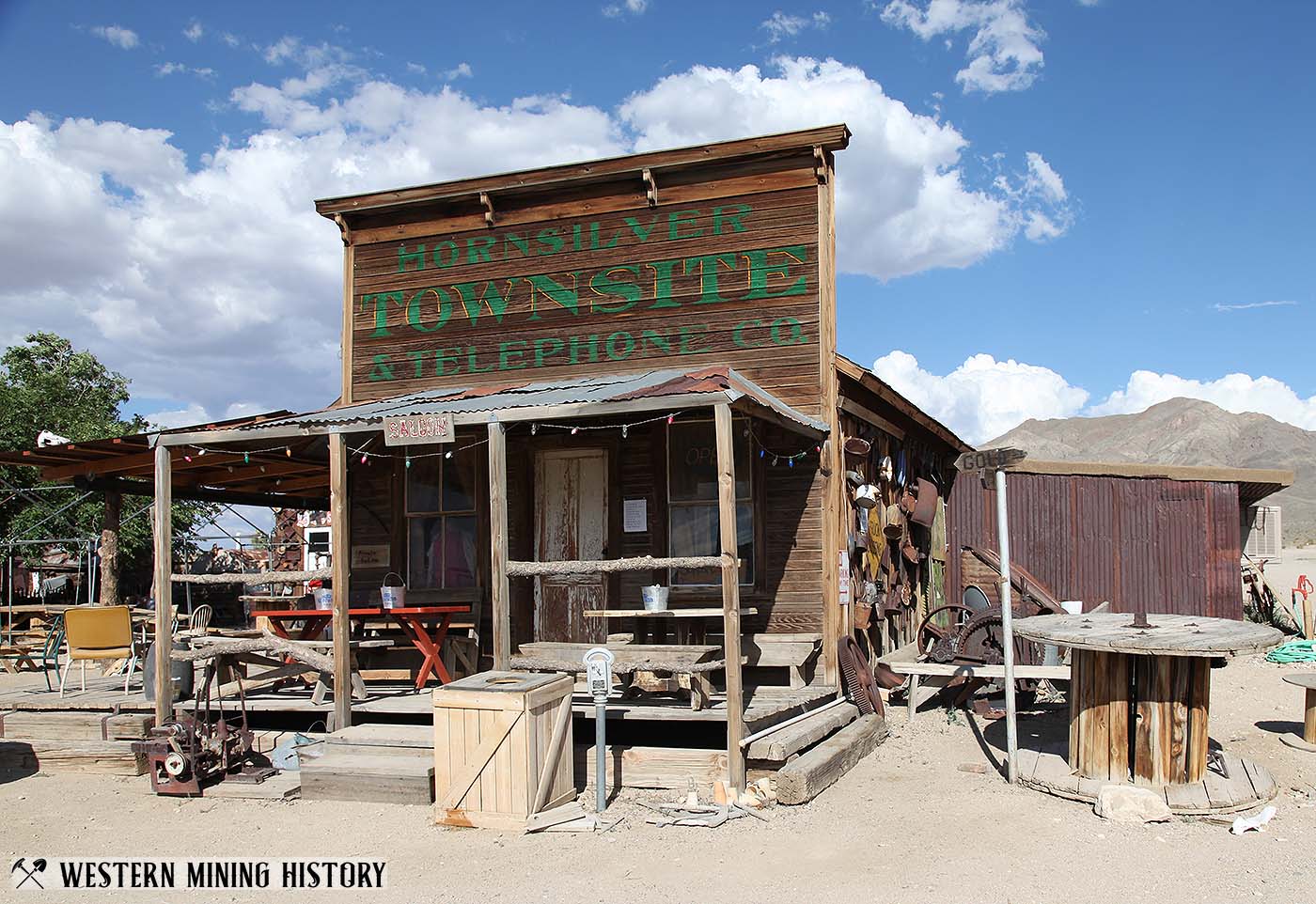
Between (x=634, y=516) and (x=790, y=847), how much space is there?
15.6 ft

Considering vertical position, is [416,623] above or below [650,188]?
below

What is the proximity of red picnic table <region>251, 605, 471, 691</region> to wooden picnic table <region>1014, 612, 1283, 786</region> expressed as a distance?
201 inches

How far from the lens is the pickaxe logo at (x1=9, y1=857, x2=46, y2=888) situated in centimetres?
595

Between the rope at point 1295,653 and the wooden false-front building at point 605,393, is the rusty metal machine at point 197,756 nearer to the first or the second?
the wooden false-front building at point 605,393

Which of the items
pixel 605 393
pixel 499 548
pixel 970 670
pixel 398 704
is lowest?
pixel 398 704

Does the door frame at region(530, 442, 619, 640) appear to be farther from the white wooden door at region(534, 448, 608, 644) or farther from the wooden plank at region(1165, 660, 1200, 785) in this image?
the wooden plank at region(1165, 660, 1200, 785)

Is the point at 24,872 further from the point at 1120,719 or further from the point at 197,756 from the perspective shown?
the point at 1120,719

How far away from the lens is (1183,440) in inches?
4611

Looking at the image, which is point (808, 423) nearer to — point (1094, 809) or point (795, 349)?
point (795, 349)

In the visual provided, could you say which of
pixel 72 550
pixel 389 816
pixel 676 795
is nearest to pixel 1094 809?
pixel 676 795

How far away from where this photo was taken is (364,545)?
11742mm

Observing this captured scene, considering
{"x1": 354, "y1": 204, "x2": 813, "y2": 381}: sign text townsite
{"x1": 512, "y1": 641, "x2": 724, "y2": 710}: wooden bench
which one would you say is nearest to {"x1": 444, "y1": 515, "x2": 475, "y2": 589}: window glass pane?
{"x1": 354, "y1": 204, "x2": 813, "y2": 381}: sign text townsite

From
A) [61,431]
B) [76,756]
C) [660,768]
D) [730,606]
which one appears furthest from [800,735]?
[61,431]

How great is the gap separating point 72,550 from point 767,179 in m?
22.3
